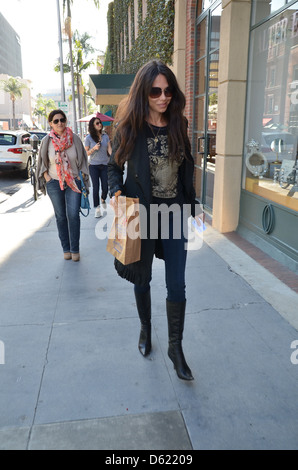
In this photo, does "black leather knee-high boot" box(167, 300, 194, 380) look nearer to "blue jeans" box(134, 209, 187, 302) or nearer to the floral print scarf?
"blue jeans" box(134, 209, 187, 302)

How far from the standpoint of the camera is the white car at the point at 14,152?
50.2ft

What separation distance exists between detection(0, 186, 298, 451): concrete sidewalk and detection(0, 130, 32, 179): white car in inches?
440

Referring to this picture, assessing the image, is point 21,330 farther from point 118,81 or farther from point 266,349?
point 118,81

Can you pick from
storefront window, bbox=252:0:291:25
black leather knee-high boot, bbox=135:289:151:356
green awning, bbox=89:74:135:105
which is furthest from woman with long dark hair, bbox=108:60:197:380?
green awning, bbox=89:74:135:105

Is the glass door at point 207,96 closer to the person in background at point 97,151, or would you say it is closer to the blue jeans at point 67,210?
the person in background at point 97,151

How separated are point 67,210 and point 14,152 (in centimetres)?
1109

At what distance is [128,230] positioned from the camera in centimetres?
269

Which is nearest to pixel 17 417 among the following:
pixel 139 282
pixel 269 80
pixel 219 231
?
pixel 139 282

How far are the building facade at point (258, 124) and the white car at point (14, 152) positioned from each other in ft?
32.8

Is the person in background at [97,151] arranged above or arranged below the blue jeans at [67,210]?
above

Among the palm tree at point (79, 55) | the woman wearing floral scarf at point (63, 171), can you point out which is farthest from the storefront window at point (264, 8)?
the palm tree at point (79, 55)

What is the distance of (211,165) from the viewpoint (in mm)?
7938

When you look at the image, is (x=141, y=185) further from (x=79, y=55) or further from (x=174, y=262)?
(x=79, y=55)
